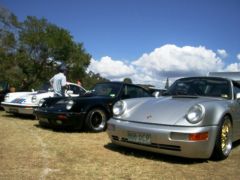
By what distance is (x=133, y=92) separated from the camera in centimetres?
852

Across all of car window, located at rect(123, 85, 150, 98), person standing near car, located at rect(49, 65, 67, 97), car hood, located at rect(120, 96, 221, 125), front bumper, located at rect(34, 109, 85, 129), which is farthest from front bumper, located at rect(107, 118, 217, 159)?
person standing near car, located at rect(49, 65, 67, 97)

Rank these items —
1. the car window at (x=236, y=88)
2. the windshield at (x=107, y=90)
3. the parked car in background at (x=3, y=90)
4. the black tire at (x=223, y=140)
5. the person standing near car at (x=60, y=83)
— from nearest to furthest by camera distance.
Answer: the black tire at (x=223, y=140) < the car window at (x=236, y=88) < the windshield at (x=107, y=90) < the person standing near car at (x=60, y=83) < the parked car in background at (x=3, y=90)

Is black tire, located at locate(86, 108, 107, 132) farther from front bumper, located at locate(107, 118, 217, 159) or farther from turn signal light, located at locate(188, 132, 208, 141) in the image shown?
turn signal light, located at locate(188, 132, 208, 141)

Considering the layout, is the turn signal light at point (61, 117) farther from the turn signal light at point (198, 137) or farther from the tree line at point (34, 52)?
the tree line at point (34, 52)

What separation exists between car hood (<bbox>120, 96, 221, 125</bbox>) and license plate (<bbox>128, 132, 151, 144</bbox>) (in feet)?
0.73

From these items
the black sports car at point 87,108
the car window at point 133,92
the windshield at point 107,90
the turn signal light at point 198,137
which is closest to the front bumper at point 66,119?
the black sports car at point 87,108

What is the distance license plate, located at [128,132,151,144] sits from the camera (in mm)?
4652

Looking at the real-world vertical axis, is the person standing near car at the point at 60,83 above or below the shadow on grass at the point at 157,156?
above

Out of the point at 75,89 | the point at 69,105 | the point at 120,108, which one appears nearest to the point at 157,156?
the point at 120,108

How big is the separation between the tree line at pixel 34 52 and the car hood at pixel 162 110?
23.0 m

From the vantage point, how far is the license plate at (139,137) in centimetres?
465

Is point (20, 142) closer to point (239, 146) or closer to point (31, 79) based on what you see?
point (239, 146)

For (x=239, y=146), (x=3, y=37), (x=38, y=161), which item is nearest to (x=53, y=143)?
(x=38, y=161)

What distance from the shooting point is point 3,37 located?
1072 inches
